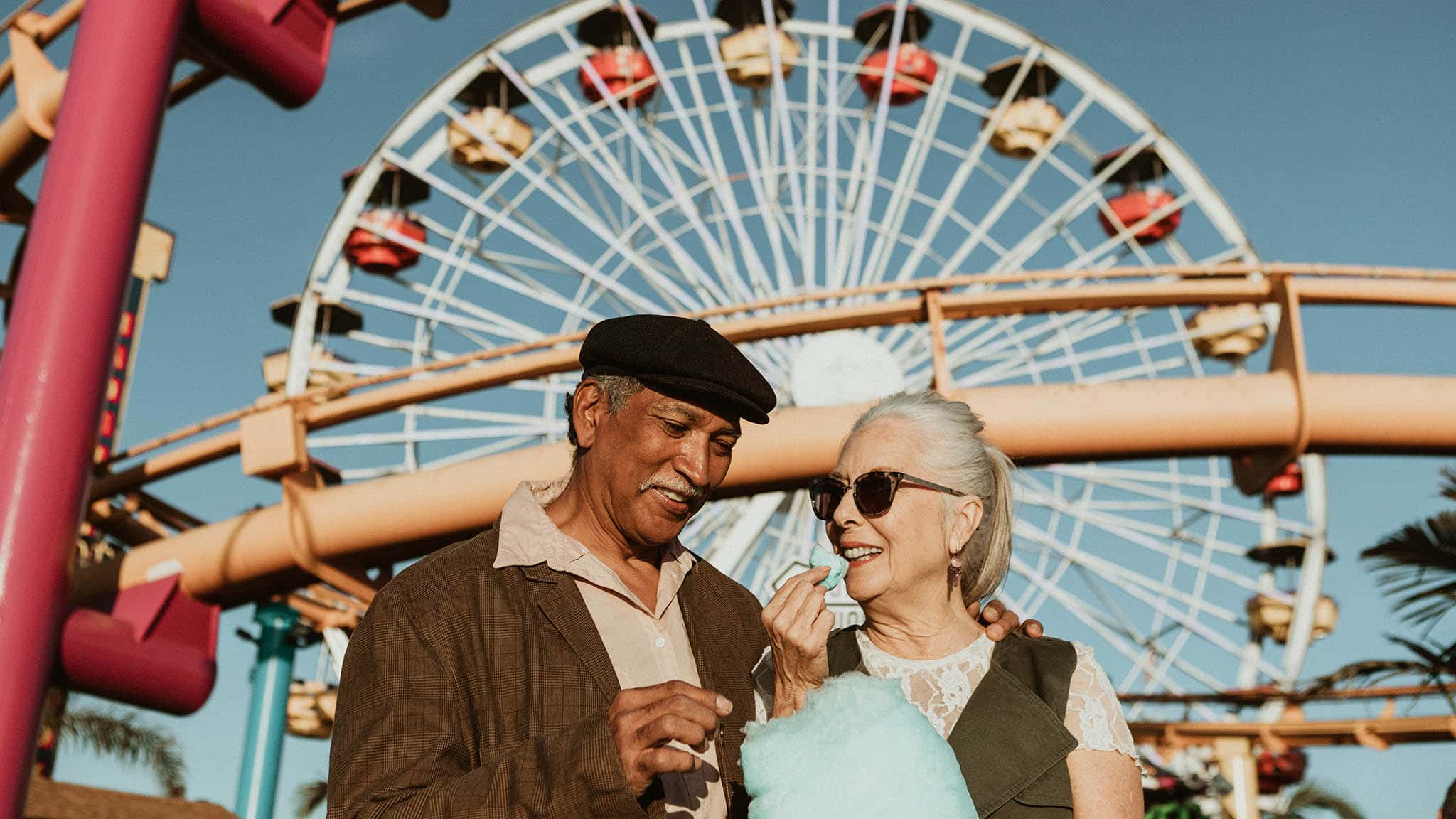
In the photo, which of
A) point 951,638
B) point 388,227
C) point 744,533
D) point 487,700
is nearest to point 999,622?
point 951,638

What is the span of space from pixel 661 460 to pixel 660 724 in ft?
2.34

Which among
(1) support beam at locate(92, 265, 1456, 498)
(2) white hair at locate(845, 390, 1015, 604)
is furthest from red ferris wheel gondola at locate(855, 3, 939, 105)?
(2) white hair at locate(845, 390, 1015, 604)

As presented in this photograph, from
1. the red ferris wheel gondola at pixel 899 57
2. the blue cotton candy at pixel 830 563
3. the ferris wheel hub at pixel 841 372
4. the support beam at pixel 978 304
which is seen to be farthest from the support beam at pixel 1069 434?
the red ferris wheel gondola at pixel 899 57

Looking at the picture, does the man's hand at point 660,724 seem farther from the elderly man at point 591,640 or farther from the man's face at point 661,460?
the man's face at point 661,460

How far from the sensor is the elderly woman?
204 cm

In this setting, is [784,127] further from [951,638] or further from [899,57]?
[951,638]

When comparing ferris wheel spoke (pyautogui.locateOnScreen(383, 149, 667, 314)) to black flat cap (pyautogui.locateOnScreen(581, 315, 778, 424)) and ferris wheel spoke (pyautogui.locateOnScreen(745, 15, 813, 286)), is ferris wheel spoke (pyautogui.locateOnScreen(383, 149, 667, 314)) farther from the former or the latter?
black flat cap (pyautogui.locateOnScreen(581, 315, 778, 424))

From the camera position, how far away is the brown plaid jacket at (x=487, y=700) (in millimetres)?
1719

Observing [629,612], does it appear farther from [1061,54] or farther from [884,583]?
[1061,54]

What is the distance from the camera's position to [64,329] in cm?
548

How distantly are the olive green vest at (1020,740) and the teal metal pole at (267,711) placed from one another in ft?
33.7

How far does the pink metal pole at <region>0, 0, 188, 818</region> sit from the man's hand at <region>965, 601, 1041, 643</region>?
4236mm

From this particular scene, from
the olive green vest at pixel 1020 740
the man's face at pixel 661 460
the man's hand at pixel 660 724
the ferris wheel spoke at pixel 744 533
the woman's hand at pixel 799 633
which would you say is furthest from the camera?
the ferris wheel spoke at pixel 744 533

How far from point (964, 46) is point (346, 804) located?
18.9m
